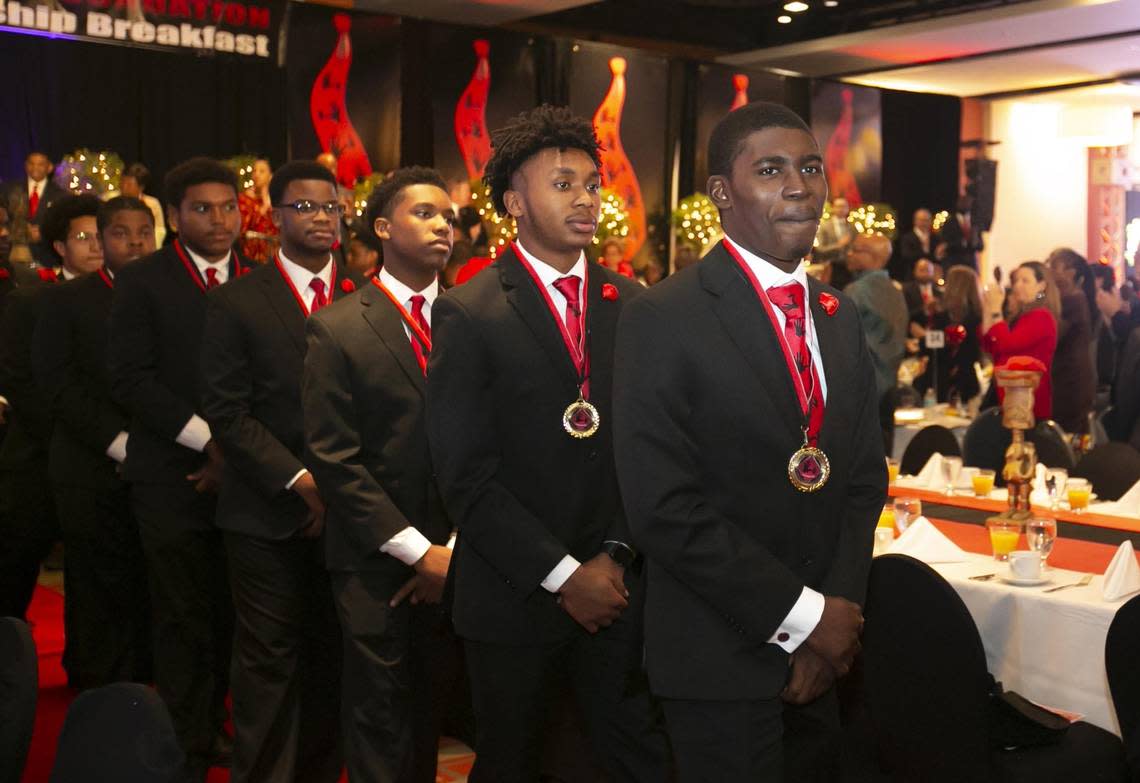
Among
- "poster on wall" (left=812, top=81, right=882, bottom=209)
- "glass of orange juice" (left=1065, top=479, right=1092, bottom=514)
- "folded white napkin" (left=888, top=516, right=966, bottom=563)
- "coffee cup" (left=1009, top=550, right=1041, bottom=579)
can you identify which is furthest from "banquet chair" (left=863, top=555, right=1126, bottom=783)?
"poster on wall" (left=812, top=81, right=882, bottom=209)

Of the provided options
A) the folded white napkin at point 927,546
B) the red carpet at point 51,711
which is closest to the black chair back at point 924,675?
the folded white napkin at point 927,546

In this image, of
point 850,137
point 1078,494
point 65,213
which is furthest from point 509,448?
point 850,137

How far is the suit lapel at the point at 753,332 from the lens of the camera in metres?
2.10

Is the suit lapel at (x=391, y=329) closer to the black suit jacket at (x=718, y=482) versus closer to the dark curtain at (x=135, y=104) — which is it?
the black suit jacket at (x=718, y=482)

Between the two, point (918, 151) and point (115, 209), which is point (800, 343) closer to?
point (115, 209)

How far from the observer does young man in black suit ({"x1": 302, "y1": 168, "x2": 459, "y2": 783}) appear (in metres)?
3.06

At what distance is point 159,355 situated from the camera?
389 centimetres

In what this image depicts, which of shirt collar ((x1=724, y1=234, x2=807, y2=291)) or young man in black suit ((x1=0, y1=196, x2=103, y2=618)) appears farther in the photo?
young man in black suit ((x1=0, y1=196, x2=103, y2=618))

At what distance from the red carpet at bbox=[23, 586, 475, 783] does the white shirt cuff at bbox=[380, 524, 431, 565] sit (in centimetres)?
82

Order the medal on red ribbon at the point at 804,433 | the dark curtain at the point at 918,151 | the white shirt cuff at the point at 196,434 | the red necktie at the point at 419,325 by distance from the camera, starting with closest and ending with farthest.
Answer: the medal on red ribbon at the point at 804,433, the red necktie at the point at 419,325, the white shirt cuff at the point at 196,434, the dark curtain at the point at 918,151

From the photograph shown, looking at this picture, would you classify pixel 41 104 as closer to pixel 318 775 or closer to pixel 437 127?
pixel 437 127

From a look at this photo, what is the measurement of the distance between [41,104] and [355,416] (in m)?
8.01

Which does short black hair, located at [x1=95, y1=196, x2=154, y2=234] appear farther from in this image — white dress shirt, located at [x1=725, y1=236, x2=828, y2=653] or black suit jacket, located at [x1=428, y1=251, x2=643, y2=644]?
white dress shirt, located at [x1=725, y1=236, x2=828, y2=653]

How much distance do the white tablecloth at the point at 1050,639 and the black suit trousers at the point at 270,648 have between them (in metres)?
1.70
